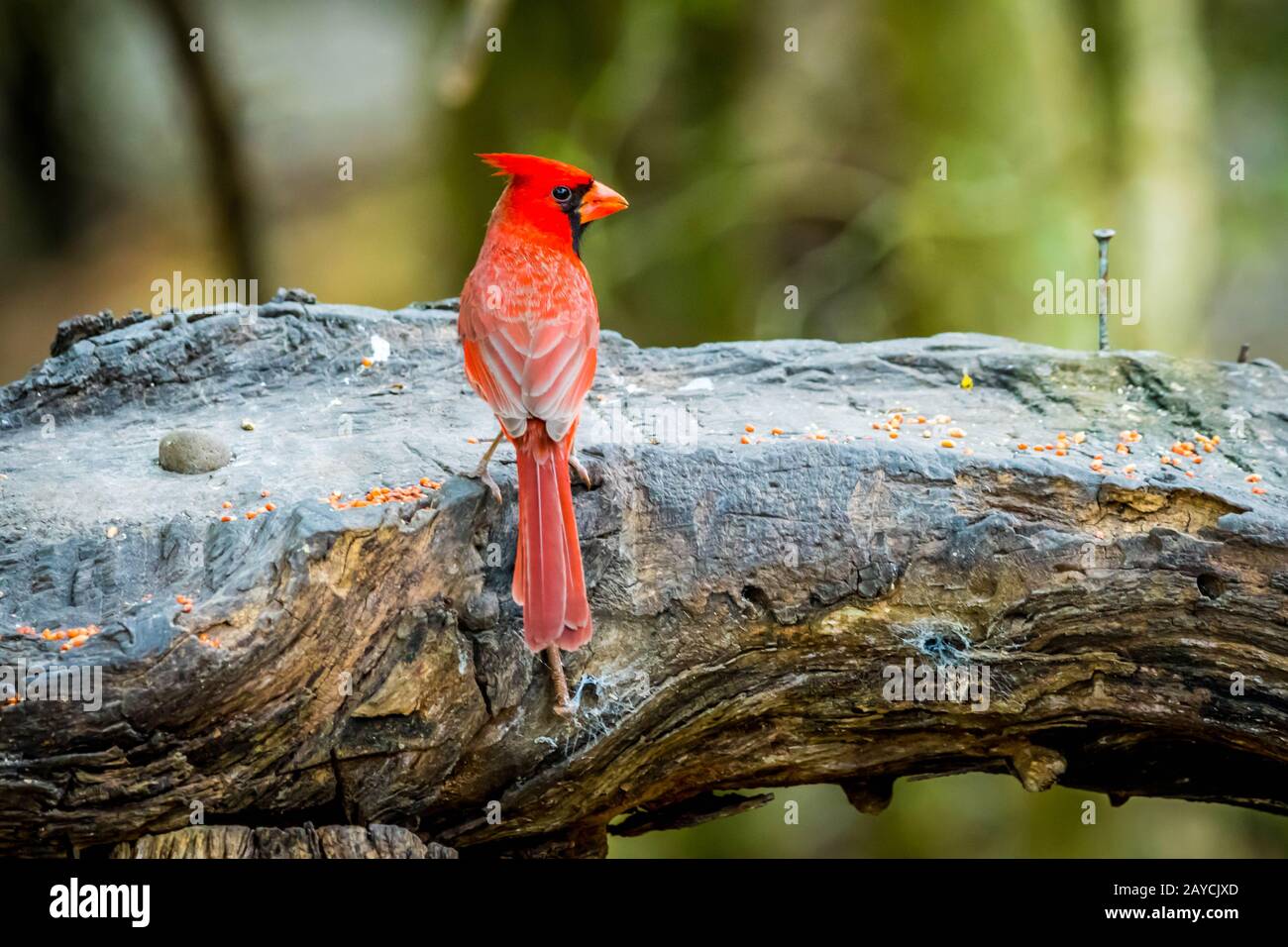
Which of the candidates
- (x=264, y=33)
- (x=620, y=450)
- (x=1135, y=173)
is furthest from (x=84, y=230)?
(x=620, y=450)

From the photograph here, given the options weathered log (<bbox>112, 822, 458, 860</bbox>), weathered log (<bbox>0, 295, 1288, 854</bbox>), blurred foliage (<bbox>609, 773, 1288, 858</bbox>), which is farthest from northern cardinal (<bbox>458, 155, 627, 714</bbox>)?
blurred foliage (<bbox>609, 773, 1288, 858</bbox>)

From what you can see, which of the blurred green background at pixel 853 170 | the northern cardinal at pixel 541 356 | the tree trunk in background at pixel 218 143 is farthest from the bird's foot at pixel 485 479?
the tree trunk in background at pixel 218 143

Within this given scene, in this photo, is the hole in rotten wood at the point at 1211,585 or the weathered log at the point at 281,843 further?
the hole in rotten wood at the point at 1211,585

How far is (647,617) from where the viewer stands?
325 centimetres

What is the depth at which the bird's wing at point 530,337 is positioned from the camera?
318 centimetres

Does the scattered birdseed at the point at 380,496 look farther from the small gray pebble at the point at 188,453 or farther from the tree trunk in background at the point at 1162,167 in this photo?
the tree trunk in background at the point at 1162,167

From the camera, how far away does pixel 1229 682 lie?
3250 millimetres

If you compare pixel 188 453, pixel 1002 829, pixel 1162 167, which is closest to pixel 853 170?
pixel 1162 167

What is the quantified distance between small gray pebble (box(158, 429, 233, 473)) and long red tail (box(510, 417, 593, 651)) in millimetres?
910

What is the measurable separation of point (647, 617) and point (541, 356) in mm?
682

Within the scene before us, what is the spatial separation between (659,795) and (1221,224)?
21.0ft

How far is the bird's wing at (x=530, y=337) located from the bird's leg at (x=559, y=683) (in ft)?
1.64

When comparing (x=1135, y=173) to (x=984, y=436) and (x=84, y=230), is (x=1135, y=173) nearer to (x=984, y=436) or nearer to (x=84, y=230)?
(x=984, y=436)

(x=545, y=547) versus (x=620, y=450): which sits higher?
(x=620, y=450)
